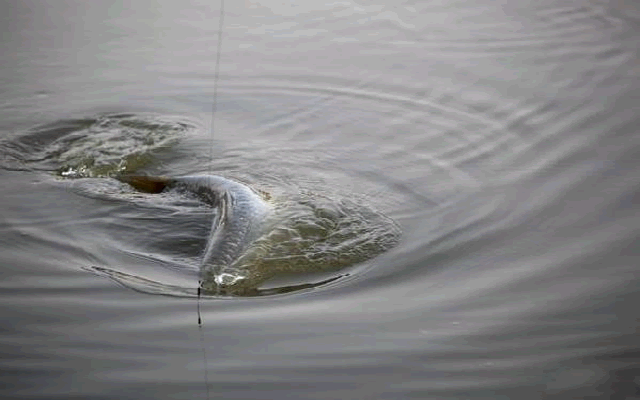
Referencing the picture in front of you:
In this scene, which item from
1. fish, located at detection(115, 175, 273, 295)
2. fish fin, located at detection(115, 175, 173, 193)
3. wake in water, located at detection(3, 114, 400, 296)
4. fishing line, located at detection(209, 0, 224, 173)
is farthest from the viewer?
fishing line, located at detection(209, 0, 224, 173)

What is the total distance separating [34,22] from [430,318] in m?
8.41

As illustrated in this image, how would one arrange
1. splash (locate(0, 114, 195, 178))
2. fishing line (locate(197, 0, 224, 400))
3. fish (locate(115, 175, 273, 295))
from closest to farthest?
1. fishing line (locate(197, 0, 224, 400))
2. fish (locate(115, 175, 273, 295))
3. splash (locate(0, 114, 195, 178))

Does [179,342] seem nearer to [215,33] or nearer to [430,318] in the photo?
[430,318]

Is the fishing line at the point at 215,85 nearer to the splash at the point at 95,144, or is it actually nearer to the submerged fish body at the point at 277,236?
the splash at the point at 95,144

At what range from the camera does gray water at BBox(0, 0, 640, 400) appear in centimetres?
534

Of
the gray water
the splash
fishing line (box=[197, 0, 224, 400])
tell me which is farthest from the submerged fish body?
the splash

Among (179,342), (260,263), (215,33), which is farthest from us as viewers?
(215,33)

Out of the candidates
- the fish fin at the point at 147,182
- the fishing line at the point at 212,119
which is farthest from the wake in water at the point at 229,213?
the fishing line at the point at 212,119

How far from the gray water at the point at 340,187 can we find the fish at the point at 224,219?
6.6 inches

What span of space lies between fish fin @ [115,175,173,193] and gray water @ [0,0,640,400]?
0.15 m

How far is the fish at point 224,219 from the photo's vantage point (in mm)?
6234

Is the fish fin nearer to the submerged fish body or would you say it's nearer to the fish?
the fish

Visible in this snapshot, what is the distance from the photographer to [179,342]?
5.53 meters

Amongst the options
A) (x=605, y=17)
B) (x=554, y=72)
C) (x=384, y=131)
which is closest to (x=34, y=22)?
(x=384, y=131)
